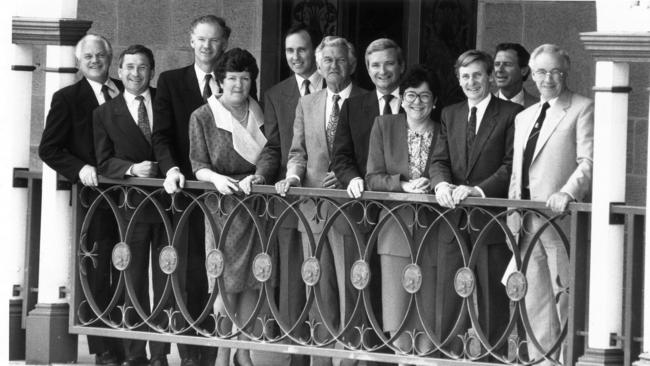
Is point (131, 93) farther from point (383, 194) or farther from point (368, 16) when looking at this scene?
point (368, 16)

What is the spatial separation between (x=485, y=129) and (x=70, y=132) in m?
2.51

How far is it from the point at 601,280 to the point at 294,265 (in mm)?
1833

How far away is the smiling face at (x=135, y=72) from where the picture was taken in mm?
10375

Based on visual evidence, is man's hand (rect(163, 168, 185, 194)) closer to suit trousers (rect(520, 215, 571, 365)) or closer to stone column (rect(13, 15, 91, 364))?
stone column (rect(13, 15, 91, 364))

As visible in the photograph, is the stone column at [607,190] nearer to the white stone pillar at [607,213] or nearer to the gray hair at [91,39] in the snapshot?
the white stone pillar at [607,213]

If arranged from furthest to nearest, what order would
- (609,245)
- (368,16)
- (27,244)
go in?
(368,16) < (27,244) < (609,245)

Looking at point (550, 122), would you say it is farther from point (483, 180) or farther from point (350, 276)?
point (350, 276)

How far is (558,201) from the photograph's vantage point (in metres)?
9.37

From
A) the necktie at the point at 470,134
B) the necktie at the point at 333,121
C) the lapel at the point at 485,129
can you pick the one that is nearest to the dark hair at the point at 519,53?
the lapel at the point at 485,129

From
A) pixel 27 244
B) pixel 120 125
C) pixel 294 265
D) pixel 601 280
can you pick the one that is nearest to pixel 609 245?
pixel 601 280

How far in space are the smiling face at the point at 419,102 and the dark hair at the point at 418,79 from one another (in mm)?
17

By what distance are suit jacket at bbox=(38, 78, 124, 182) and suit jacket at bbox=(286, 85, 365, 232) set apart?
1.25 m

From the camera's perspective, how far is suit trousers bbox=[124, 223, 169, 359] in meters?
10.6

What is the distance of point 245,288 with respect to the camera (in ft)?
33.9
